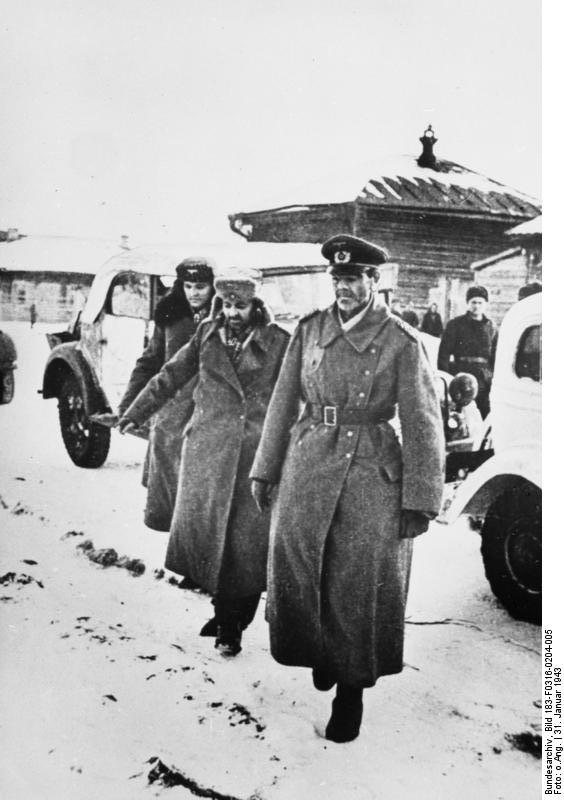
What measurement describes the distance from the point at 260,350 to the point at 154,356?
0.44m

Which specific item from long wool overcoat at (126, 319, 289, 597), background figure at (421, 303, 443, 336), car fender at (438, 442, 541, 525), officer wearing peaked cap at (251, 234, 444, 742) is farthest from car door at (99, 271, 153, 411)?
car fender at (438, 442, 541, 525)

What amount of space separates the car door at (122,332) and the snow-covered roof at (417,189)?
26.2 inches

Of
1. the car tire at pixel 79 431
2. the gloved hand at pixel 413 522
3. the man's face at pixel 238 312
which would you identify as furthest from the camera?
the car tire at pixel 79 431

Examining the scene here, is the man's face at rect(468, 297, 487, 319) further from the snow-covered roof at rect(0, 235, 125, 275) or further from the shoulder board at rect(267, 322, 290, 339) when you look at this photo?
the snow-covered roof at rect(0, 235, 125, 275)

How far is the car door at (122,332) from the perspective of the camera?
8.42 feet


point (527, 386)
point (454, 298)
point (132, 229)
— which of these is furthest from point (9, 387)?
point (527, 386)

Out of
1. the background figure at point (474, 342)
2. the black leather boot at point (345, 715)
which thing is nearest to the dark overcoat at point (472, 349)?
the background figure at point (474, 342)

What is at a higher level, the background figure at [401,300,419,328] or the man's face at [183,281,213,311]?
the man's face at [183,281,213,311]

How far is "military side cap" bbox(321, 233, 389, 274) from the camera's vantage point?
6.69ft

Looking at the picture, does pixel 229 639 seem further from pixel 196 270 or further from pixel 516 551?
pixel 196 270

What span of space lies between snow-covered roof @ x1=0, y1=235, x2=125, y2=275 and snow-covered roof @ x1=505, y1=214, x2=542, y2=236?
1.36 meters

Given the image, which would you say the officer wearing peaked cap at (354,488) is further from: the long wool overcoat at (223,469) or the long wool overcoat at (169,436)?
the long wool overcoat at (169,436)

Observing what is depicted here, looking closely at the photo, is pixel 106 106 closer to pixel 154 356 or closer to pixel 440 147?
pixel 154 356

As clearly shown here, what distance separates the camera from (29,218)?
2.44 m
